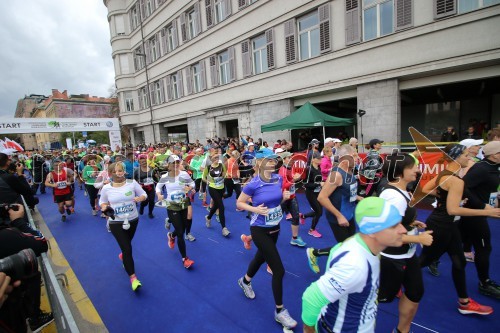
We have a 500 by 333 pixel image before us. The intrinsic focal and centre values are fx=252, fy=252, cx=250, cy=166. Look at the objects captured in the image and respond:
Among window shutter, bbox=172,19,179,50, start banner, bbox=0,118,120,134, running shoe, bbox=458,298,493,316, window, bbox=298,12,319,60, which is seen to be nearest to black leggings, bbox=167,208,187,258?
running shoe, bbox=458,298,493,316

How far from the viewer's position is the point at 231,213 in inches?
296

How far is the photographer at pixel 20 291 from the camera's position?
2164mm

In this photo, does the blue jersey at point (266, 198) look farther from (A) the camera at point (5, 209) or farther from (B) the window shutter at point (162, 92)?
(B) the window shutter at point (162, 92)

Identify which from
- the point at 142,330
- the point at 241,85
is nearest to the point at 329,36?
the point at 241,85

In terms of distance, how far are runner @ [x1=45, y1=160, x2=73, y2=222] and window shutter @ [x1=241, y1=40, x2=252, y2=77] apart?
11.7 metres

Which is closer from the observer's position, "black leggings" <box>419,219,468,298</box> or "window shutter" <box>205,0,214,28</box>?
"black leggings" <box>419,219,468,298</box>

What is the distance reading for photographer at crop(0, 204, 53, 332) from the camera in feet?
7.10

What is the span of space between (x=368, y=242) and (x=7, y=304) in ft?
9.72

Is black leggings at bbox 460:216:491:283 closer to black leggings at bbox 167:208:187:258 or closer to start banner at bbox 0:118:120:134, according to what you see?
black leggings at bbox 167:208:187:258

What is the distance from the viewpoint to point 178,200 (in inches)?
179

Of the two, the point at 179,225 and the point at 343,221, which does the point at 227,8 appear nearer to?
the point at 179,225

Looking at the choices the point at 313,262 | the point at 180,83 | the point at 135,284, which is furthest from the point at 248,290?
the point at 180,83

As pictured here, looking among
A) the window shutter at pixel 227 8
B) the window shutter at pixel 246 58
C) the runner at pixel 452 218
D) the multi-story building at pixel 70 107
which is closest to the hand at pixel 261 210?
the runner at pixel 452 218

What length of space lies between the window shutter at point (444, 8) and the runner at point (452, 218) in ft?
31.0
